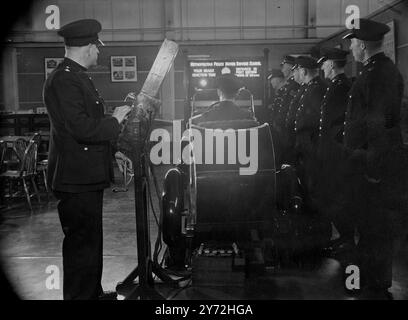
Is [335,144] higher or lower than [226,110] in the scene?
lower

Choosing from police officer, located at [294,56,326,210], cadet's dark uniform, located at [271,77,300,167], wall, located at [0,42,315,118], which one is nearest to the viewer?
police officer, located at [294,56,326,210]

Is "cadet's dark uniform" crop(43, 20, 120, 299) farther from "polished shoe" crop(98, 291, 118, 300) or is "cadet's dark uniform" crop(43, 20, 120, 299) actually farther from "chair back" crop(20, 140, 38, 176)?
"chair back" crop(20, 140, 38, 176)

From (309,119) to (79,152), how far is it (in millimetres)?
2821

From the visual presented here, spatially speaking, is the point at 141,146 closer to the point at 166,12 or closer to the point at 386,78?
the point at 386,78

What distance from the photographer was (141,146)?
9.59 feet

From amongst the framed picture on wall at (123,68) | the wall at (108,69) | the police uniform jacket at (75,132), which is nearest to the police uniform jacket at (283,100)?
the police uniform jacket at (75,132)

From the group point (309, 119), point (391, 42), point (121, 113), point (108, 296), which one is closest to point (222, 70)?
point (391, 42)

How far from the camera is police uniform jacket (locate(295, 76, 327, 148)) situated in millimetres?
4727

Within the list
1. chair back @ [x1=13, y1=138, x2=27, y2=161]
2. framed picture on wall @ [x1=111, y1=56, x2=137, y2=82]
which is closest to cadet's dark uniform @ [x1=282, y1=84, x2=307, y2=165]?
chair back @ [x1=13, y1=138, x2=27, y2=161]

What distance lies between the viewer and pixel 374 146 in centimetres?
313

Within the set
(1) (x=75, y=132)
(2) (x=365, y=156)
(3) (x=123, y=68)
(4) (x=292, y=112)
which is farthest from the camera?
(3) (x=123, y=68)

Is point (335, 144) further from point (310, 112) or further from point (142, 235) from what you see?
point (142, 235)

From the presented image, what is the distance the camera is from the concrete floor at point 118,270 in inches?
129
